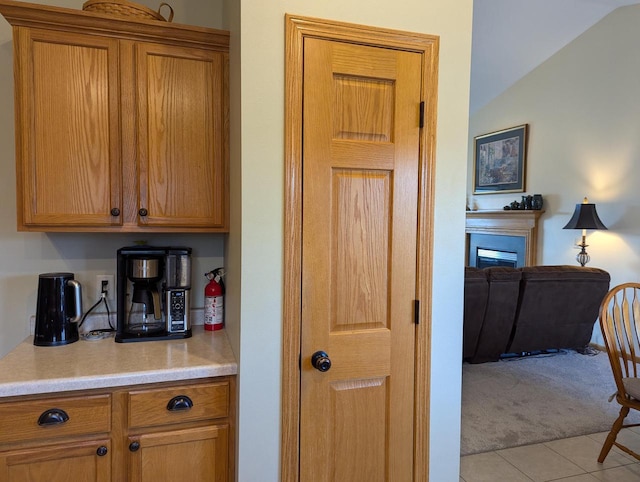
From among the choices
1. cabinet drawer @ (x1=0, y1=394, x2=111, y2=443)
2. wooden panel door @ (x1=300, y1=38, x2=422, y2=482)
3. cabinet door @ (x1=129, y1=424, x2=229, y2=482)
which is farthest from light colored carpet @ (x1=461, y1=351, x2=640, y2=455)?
cabinet drawer @ (x1=0, y1=394, x2=111, y2=443)

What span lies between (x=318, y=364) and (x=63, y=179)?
123cm

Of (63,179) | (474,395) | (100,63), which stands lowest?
(474,395)

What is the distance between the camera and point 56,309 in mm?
1774

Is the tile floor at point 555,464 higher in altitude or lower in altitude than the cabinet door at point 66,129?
lower

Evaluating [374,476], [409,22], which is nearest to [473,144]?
[409,22]

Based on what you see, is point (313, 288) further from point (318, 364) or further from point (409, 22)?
point (409, 22)

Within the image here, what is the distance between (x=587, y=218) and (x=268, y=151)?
4.62 metres

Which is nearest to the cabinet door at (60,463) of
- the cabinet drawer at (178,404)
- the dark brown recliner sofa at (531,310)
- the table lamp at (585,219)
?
the cabinet drawer at (178,404)

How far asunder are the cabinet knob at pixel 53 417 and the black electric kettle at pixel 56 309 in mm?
426

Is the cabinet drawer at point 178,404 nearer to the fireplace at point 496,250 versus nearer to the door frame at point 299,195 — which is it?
the door frame at point 299,195

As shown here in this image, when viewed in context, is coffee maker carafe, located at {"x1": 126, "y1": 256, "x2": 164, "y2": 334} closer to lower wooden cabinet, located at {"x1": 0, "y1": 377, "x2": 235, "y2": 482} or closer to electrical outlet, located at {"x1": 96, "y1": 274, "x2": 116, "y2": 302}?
electrical outlet, located at {"x1": 96, "y1": 274, "x2": 116, "y2": 302}

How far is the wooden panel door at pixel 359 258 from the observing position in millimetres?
1506

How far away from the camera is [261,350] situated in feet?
4.90

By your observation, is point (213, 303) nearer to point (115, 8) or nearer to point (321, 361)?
point (321, 361)
